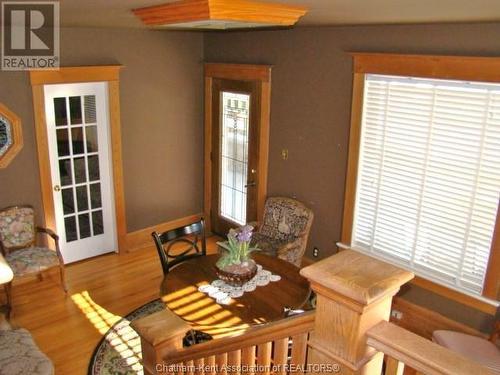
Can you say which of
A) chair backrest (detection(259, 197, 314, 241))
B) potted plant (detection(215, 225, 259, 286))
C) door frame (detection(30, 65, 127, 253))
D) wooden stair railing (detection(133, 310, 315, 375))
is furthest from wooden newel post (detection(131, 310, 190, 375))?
door frame (detection(30, 65, 127, 253))

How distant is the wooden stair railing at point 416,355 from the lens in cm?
95

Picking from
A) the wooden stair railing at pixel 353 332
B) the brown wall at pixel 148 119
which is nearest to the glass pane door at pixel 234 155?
the brown wall at pixel 148 119

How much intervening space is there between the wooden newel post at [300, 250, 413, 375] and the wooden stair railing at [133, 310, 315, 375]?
7.4 inches

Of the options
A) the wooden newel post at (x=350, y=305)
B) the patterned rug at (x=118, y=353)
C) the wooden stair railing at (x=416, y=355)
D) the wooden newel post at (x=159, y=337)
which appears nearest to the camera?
the wooden stair railing at (x=416, y=355)

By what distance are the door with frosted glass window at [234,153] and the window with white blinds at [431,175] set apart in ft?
5.03

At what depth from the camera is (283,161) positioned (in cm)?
508

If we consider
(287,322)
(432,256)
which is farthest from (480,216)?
(287,322)

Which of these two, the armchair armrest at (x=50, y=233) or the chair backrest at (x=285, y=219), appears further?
the chair backrest at (x=285, y=219)

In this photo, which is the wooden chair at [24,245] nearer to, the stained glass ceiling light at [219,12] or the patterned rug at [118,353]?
the patterned rug at [118,353]

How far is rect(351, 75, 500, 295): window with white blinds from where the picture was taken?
135 inches

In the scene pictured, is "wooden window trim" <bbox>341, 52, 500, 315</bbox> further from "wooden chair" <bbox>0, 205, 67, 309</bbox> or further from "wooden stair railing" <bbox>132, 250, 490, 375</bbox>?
"wooden chair" <bbox>0, 205, 67, 309</bbox>

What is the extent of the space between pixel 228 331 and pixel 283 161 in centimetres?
251

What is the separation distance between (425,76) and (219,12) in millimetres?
2155

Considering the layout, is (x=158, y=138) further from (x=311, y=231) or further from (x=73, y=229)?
(x=311, y=231)
